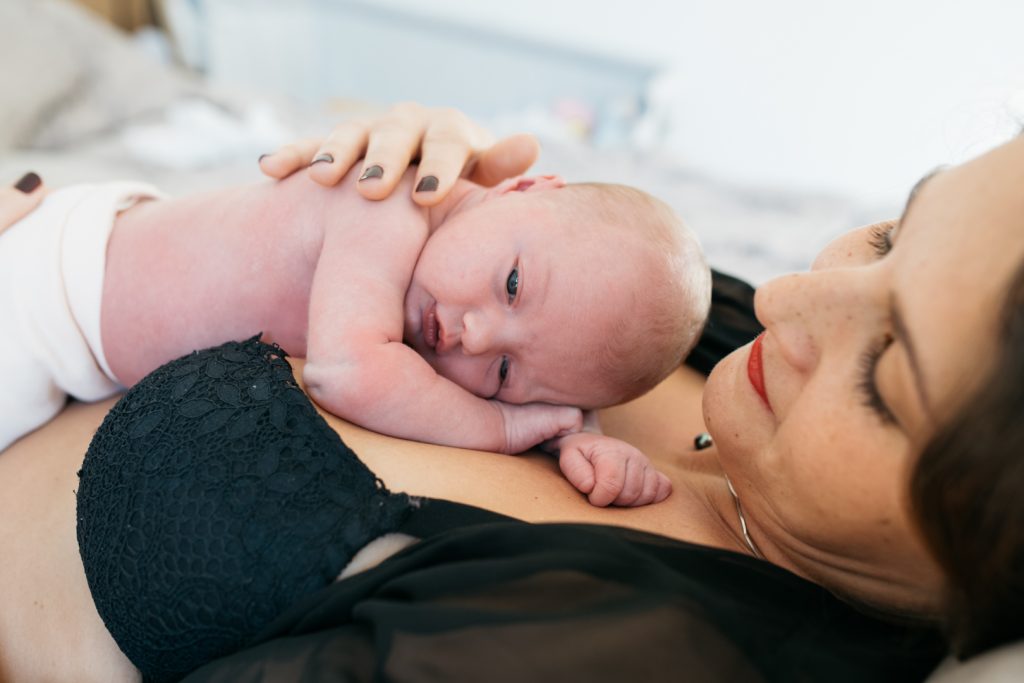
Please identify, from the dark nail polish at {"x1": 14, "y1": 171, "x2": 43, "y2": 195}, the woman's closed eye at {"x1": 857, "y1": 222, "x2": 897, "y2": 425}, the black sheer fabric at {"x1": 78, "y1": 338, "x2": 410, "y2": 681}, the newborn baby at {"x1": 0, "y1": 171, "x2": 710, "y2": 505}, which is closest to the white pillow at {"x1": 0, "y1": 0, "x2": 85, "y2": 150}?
the dark nail polish at {"x1": 14, "y1": 171, "x2": 43, "y2": 195}

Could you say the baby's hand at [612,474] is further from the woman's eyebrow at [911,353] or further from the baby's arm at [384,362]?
the woman's eyebrow at [911,353]

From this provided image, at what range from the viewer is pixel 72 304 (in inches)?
42.9

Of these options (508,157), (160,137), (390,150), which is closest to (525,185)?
(508,157)

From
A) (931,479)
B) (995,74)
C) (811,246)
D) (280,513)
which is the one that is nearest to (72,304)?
(280,513)

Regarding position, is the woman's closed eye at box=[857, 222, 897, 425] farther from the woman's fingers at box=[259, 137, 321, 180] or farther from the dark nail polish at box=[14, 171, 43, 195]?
the dark nail polish at box=[14, 171, 43, 195]

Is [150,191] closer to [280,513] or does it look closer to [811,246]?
[280,513]

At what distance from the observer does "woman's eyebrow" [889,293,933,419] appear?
22.7 inches

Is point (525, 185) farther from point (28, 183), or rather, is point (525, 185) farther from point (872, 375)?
point (28, 183)

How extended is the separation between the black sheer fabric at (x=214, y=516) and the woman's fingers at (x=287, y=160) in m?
0.49

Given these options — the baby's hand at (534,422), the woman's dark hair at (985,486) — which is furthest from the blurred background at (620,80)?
the woman's dark hair at (985,486)

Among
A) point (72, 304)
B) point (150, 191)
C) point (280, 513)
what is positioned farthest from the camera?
point (150, 191)

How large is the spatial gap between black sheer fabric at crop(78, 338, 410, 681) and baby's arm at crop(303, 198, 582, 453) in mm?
142

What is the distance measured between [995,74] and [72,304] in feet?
12.8

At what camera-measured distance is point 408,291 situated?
3.58 feet
